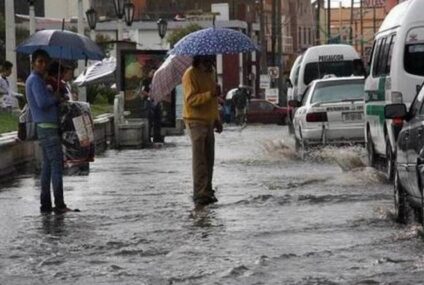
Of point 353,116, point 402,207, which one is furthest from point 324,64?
point 402,207

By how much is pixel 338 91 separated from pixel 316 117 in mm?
988

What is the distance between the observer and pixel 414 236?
35.6 ft

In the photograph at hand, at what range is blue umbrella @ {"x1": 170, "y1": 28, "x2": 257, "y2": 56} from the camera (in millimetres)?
14539

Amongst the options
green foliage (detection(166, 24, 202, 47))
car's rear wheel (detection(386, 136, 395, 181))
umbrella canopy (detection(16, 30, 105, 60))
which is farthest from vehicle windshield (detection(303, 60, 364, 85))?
green foliage (detection(166, 24, 202, 47))

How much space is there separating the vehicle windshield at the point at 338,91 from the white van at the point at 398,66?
5018mm

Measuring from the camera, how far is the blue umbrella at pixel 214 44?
47.7ft

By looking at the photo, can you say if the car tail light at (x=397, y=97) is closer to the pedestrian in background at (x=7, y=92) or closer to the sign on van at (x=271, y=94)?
the pedestrian in background at (x=7, y=92)

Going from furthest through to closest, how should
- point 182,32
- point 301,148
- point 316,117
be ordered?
point 182,32, point 301,148, point 316,117

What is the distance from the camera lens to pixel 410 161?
11.1m

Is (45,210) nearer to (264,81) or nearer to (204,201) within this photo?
(204,201)

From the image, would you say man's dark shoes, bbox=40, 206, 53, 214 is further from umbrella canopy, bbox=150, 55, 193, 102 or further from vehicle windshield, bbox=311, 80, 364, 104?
vehicle windshield, bbox=311, 80, 364, 104

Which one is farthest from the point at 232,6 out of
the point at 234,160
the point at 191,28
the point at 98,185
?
the point at 98,185

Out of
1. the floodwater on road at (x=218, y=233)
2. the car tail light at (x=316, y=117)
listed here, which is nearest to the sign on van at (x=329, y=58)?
the car tail light at (x=316, y=117)

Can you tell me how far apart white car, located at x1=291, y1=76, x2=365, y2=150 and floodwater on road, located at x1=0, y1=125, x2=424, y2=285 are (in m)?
2.61
